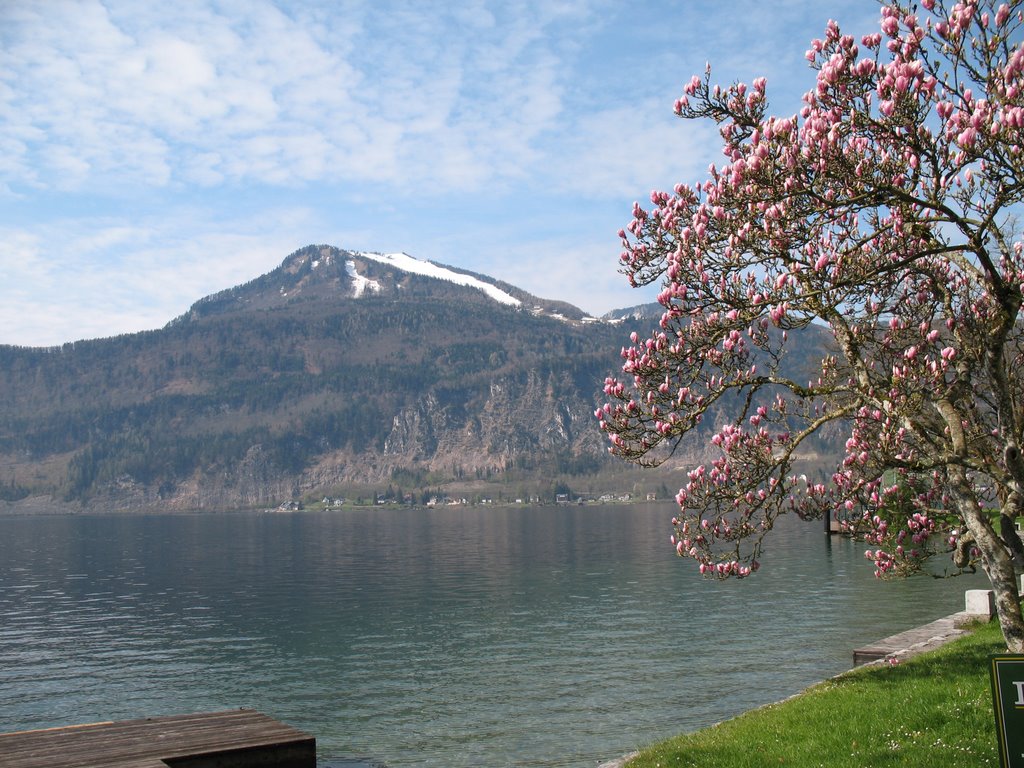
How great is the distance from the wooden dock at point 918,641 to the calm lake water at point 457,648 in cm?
371

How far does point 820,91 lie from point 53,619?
8041 centimetres

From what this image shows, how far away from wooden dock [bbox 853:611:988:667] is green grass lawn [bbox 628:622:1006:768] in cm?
771

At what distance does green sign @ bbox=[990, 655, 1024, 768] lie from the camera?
9367mm

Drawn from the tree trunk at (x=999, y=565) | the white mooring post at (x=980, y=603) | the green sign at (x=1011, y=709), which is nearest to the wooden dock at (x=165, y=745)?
the green sign at (x=1011, y=709)

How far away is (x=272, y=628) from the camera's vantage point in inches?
2621

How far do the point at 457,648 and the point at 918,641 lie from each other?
90.4 feet

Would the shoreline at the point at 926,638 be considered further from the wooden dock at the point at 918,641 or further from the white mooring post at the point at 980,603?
the white mooring post at the point at 980,603

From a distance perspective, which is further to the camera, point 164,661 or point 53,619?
point 53,619

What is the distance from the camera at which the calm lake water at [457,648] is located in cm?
3584

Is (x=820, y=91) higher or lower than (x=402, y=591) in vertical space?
higher

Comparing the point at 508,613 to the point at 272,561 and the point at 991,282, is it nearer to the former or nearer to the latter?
the point at 991,282

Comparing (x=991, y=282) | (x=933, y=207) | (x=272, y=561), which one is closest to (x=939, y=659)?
(x=991, y=282)

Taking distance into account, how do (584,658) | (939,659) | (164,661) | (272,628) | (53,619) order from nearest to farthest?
(939,659) → (584,658) → (164,661) → (272,628) → (53,619)

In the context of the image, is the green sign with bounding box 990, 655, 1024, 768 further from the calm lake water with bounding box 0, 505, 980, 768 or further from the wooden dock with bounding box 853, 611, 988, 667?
the wooden dock with bounding box 853, 611, 988, 667
